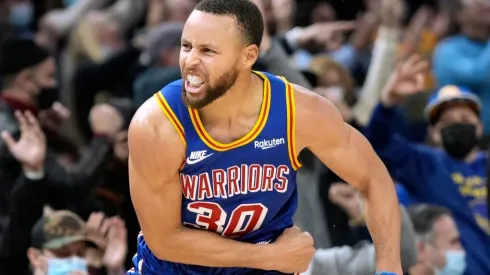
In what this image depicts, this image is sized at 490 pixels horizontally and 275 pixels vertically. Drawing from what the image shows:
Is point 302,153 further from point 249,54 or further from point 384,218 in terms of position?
point 249,54

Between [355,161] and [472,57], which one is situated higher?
[355,161]

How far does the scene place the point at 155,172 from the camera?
12.2ft

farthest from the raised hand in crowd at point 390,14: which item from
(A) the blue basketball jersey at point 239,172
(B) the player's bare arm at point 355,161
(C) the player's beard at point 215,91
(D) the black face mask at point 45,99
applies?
→ (C) the player's beard at point 215,91

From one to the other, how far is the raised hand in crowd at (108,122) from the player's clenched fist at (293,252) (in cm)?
272

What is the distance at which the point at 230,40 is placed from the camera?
147 inches

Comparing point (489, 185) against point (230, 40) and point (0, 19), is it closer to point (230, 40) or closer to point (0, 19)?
point (230, 40)

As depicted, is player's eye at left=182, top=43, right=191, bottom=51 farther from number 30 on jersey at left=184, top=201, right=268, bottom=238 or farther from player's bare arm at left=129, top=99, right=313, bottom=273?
number 30 on jersey at left=184, top=201, right=268, bottom=238

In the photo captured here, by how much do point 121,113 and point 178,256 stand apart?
284cm

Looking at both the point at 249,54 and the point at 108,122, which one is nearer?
the point at 249,54

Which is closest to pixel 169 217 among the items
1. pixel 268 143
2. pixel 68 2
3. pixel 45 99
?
pixel 268 143

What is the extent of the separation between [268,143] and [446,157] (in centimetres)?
286

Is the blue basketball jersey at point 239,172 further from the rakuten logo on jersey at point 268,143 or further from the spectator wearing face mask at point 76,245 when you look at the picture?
the spectator wearing face mask at point 76,245

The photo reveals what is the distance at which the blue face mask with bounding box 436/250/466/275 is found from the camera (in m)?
5.91

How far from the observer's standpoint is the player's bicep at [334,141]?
3.89 m
